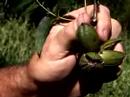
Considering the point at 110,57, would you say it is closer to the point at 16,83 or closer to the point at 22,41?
the point at 16,83

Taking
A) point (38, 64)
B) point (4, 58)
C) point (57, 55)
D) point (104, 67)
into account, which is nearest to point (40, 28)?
point (104, 67)

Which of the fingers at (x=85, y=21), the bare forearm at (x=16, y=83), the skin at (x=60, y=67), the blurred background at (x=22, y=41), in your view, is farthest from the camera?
the blurred background at (x=22, y=41)

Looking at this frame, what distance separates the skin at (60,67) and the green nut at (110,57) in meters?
0.07

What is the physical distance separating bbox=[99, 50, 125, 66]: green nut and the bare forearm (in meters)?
0.71

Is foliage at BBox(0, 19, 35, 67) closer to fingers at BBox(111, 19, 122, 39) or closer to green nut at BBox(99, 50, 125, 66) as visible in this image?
fingers at BBox(111, 19, 122, 39)

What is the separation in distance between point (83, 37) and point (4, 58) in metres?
2.78

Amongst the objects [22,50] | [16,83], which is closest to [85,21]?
[16,83]

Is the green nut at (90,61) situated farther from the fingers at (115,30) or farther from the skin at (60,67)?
the fingers at (115,30)

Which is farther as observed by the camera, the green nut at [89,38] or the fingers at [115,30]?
the fingers at [115,30]

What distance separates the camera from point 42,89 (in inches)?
76.2

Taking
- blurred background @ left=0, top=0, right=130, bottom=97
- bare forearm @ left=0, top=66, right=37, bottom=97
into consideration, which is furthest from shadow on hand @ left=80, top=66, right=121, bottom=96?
blurred background @ left=0, top=0, right=130, bottom=97

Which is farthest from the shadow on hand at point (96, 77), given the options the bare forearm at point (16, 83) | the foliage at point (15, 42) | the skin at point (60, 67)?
the foliage at point (15, 42)

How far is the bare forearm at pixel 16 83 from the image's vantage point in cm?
197

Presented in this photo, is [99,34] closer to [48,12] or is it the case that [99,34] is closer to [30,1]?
[48,12]
